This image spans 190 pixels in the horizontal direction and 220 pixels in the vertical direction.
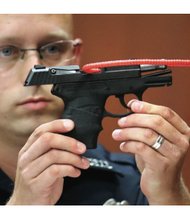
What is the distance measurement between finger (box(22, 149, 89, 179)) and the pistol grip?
0.09ft

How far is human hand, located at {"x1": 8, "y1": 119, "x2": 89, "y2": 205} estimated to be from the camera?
2.06 ft

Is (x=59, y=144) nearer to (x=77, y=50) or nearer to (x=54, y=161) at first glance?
(x=54, y=161)

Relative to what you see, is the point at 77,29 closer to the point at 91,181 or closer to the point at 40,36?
the point at 40,36

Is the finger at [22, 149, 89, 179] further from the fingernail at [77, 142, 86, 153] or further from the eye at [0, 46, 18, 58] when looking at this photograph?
the eye at [0, 46, 18, 58]

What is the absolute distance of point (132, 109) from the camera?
625mm

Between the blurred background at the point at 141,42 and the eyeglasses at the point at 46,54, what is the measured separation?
0.08 meters

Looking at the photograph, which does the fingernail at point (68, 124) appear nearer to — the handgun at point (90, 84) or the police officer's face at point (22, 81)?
the handgun at point (90, 84)

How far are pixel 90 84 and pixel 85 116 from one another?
5 centimetres

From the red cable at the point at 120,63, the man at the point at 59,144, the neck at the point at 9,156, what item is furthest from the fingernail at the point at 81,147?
the neck at the point at 9,156

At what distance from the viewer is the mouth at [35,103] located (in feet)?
2.47

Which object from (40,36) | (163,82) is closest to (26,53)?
(40,36)

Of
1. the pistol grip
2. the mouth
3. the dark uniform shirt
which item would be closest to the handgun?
the pistol grip
